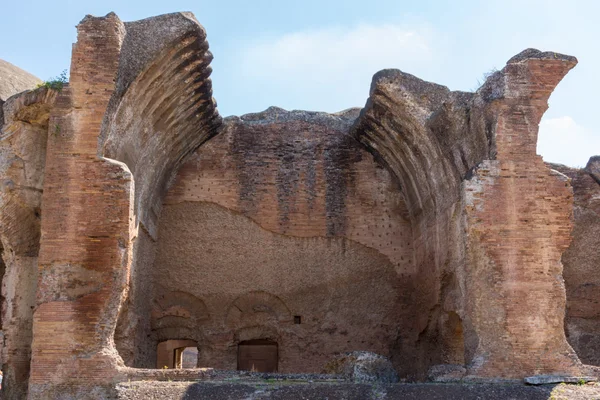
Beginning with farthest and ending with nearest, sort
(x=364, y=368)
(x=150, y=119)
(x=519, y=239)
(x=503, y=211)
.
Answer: (x=150, y=119)
(x=503, y=211)
(x=519, y=239)
(x=364, y=368)

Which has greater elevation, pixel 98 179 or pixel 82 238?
pixel 98 179

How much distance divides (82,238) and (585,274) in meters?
8.06

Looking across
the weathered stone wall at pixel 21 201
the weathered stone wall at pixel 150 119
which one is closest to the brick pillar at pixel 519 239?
the weathered stone wall at pixel 150 119

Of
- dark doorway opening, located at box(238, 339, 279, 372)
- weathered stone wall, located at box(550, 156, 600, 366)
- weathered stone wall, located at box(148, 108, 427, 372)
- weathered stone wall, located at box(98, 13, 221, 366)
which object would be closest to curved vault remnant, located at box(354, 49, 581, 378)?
weathered stone wall, located at box(148, 108, 427, 372)

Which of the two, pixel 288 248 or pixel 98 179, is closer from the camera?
pixel 98 179

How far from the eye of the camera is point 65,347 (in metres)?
8.01

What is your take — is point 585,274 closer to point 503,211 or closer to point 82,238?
point 503,211

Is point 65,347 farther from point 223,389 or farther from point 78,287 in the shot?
point 223,389

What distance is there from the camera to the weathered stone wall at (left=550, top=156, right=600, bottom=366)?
11.5 meters

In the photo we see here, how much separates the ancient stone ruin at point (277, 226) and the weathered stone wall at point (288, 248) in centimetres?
3

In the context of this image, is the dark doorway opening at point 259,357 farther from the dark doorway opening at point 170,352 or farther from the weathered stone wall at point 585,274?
the weathered stone wall at point 585,274

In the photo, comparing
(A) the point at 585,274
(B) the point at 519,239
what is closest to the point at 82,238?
(B) the point at 519,239

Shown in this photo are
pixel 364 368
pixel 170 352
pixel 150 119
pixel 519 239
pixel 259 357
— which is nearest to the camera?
pixel 364 368

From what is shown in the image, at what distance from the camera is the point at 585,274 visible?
38.6ft
